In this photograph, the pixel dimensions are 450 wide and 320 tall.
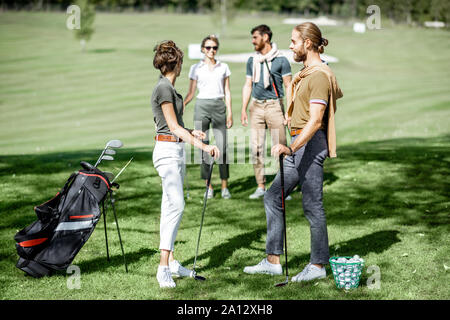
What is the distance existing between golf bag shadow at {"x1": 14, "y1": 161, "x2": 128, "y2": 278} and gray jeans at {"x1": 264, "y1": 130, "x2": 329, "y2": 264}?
159 centimetres

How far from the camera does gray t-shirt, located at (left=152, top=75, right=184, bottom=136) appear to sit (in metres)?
4.97

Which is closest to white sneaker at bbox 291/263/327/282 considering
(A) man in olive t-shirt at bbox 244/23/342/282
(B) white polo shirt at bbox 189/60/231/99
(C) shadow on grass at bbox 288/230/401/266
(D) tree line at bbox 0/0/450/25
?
(A) man in olive t-shirt at bbox 244/23/342/282

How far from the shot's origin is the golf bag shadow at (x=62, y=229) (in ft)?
17.4

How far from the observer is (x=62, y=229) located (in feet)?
17.6

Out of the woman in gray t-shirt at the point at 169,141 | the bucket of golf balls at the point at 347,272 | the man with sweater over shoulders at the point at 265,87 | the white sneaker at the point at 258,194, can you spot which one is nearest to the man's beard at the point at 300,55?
the woman in gray t-shirt at the point at 169,141

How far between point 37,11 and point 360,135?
88.3 metres

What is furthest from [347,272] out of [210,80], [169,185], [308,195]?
[210,80]

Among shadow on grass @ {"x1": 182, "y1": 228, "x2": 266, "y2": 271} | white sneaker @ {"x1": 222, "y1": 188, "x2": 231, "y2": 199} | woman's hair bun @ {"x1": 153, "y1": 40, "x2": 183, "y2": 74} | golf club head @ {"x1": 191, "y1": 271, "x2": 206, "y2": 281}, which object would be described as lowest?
white sneaker @ {"x1": 222, "y1": 188, "x2": 231, "y2": 199}

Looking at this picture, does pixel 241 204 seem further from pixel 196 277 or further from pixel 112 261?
pixel 196 277

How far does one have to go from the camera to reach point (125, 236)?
702 cm

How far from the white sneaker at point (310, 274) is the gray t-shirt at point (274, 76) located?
3.70 meters

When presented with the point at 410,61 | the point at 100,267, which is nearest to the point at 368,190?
the point at 100,267

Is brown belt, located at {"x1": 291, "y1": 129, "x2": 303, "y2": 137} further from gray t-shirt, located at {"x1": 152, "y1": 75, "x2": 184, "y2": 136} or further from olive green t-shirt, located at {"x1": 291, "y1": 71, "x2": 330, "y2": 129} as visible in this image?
gray t-shirt, located at {"x1": 152, "y1": 75, "x2": 184, "y2": 136}

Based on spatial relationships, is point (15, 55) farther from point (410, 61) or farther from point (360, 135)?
point (360, 135)
